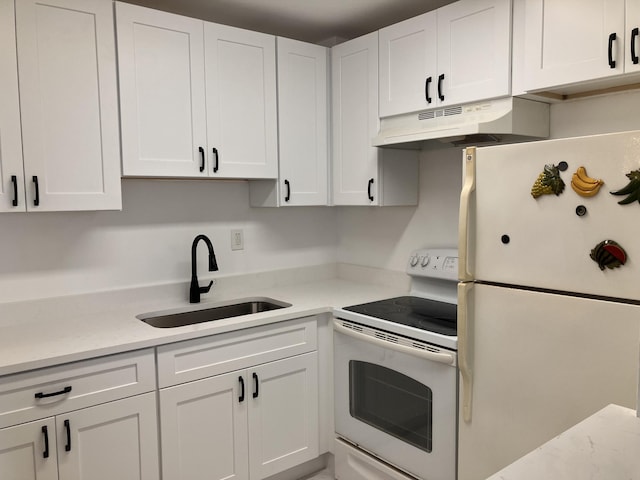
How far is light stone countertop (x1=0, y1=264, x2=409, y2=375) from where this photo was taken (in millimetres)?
1900

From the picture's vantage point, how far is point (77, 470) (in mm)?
1870

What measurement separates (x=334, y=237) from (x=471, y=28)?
160cm

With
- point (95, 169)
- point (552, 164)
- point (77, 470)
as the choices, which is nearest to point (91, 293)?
point (95, 169)

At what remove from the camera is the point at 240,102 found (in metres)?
2.59

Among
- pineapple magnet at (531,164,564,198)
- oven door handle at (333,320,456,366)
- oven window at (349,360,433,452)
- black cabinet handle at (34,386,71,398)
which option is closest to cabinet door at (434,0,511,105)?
pineapple magnet at (531,164,564,198)

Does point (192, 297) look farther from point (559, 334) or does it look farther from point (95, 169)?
point (559, 334)

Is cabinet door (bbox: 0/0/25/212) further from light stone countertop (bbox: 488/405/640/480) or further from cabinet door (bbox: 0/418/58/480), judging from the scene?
light stone countertop (bbox: 488/405/640/480)

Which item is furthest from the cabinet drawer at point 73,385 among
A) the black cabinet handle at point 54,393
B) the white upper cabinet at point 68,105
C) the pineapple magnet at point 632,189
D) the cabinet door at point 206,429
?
the pineapple magnet at point 632,189

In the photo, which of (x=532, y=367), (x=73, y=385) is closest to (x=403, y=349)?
(x=532, y=367)

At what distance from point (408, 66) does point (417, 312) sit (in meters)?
1.19

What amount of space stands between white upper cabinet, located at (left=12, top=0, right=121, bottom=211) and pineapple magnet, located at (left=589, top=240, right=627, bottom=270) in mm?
1837

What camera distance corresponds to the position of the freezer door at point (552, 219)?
1.50 m

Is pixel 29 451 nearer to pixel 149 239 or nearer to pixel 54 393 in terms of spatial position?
pixel 54 393

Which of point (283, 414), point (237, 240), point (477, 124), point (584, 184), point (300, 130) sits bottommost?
point (283, 414)
